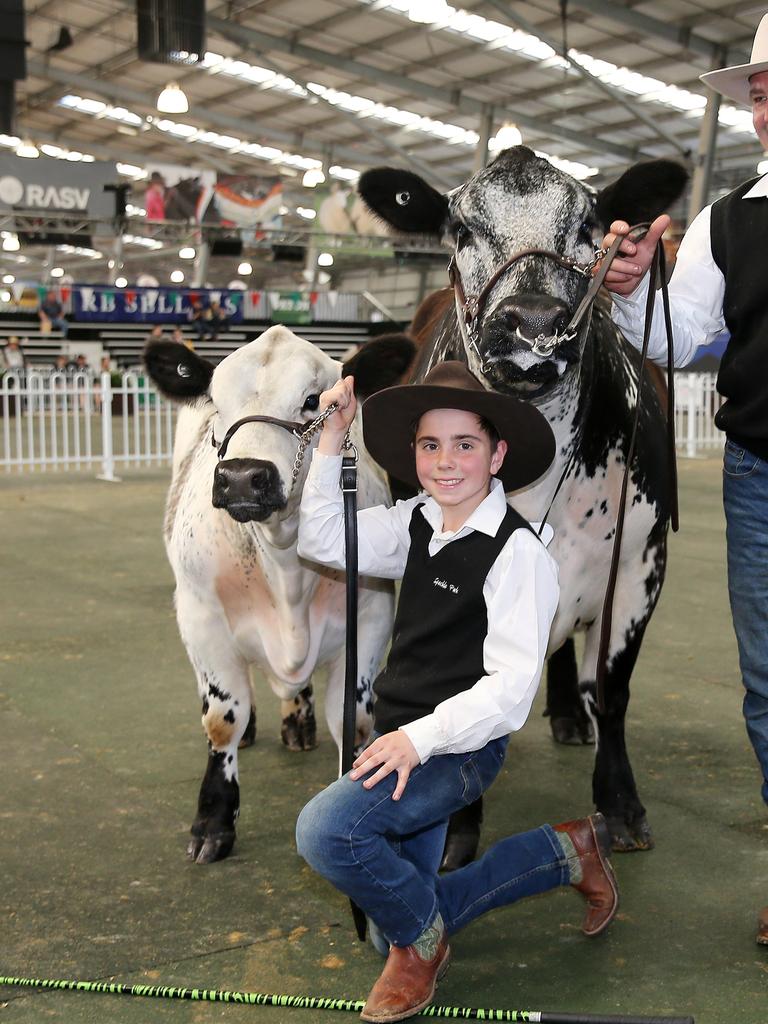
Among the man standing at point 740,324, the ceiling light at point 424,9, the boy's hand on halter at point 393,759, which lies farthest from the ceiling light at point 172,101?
the boy's hand on halter at point 393,759

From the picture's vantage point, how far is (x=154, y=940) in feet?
9.84

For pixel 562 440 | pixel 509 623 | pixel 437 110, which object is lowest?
pixel 509 623

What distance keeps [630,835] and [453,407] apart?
1.63 m

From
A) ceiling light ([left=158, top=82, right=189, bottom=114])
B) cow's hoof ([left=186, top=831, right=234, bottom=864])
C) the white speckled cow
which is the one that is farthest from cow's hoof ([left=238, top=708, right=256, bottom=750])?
ceiling light ([left=158, top=82, right=189, bottom=114])

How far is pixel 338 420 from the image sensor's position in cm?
282

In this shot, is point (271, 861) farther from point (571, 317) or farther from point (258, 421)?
point (571, 317)

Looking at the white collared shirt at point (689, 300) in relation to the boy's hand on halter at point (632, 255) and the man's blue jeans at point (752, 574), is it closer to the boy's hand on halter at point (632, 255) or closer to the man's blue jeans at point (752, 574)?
the boy's hand on halter at point (632, 255)

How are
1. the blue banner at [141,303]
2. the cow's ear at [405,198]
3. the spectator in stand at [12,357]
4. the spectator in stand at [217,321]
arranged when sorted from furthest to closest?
the blue banner at [141,303] < the spectator in stand at [217,321] < the spectator in stand at [12,357] < the cow's ear at [405,198]

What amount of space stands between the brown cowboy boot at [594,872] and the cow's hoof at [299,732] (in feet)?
5.76

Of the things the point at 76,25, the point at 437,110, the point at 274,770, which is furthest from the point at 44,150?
the point at 274,770

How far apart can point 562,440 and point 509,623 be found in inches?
40.1

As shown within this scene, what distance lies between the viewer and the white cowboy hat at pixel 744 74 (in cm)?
284

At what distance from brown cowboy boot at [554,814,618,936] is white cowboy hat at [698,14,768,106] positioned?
1801mm

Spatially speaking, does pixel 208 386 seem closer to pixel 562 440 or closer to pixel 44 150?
pixel 562 440
